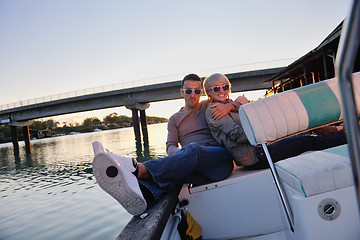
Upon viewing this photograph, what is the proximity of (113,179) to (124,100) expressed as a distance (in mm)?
22758

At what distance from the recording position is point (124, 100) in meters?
23.7

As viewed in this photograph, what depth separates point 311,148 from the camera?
85.0 inches

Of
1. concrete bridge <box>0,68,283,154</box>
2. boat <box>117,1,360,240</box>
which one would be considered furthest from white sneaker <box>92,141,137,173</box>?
concrete bridge <box>0,68,283,154</box>

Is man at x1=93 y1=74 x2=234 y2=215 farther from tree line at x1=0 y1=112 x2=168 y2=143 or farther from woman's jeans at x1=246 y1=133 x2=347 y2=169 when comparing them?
tree line at x1=0 y1=112 x2=168 y2=143

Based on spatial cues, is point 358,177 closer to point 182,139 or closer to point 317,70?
point 182,139

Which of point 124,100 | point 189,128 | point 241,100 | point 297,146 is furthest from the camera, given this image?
point 124,100

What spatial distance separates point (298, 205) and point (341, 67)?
79 cm

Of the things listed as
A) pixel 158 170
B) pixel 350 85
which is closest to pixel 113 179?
pixel 158 170

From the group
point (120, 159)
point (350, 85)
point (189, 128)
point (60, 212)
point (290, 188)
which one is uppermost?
point (350, 85)

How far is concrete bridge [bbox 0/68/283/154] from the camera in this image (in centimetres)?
2100

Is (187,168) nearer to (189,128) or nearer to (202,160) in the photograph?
(202,160)

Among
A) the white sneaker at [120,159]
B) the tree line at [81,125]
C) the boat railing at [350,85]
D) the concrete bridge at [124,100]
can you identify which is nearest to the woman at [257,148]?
the white sneaker at [120,159]

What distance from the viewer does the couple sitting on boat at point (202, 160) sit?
65.0 inches

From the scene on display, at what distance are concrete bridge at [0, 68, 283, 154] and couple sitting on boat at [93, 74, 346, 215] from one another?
18.6 m
